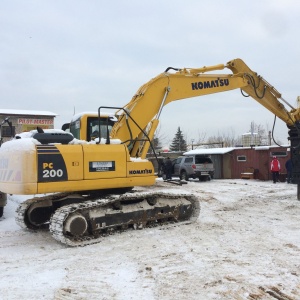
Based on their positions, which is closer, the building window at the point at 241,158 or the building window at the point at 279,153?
the building window at the point at 279,153

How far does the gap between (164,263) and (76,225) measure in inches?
80.9

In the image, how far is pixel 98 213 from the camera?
7.51 metres

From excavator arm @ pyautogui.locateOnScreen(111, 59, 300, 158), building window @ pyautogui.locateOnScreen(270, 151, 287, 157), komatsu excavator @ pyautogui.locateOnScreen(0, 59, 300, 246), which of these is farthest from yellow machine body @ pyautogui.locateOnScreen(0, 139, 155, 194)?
building window @ pyautogui.locateOnScreen(270, 151, 287, 157)

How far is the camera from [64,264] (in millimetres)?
5941

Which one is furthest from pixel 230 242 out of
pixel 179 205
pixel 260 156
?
pixel 260 156

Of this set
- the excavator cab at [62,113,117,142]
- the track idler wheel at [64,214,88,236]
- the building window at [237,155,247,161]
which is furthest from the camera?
the building window at [237,155,247,161]

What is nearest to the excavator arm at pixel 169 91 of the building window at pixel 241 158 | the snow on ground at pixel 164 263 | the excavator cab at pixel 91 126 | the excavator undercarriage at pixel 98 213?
the excavator cab at pixel 91 126

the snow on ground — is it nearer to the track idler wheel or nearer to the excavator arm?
the track idler wheel

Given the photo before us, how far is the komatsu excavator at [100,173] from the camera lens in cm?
705

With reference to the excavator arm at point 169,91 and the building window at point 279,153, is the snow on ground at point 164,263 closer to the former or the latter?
the excavator arm at point 169,91

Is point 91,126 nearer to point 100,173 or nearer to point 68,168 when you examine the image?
point 100,173

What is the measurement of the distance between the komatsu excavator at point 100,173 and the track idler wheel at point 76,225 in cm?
2

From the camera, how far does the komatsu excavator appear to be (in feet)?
23.1

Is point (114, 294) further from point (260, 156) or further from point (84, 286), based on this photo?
point (260, 156)
